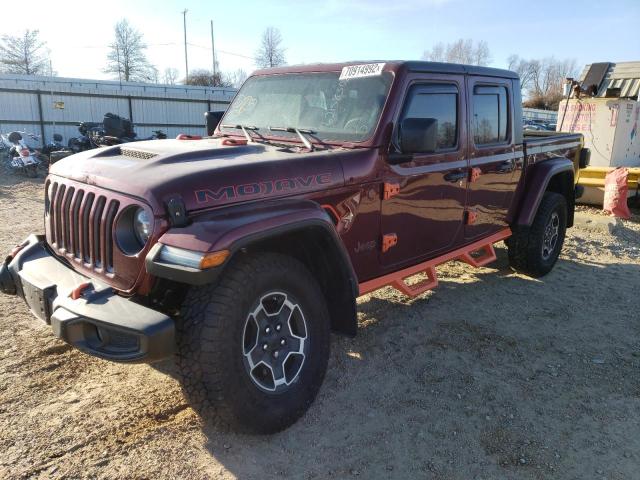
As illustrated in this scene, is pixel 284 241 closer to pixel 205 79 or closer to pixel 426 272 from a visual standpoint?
pixel 426 272

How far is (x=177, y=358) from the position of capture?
8.32 feet

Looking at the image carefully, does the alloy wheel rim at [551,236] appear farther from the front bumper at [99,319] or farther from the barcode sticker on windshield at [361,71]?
the front bumper at [99,319]

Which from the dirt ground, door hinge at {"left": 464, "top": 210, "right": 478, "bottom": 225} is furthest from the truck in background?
the dirt ground

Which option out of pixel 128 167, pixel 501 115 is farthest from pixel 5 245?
pixel 501 115

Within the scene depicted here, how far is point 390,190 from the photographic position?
11.7 ft

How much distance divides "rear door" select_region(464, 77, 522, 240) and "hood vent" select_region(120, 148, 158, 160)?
101 inches

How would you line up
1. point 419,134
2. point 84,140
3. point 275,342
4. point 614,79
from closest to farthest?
point 275,342, point 419,134, point 614,79, point 84,140

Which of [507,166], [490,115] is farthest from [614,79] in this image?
[490,115]

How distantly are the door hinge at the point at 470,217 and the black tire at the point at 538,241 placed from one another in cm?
111

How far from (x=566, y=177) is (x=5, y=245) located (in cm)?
672

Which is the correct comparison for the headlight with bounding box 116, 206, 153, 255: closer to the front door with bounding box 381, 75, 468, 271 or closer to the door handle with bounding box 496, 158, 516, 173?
the front door with bounding box 381, 75, 468, 271

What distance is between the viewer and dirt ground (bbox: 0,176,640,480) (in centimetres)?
269

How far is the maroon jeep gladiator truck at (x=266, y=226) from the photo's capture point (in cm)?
250

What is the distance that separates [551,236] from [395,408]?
363 centimetres
